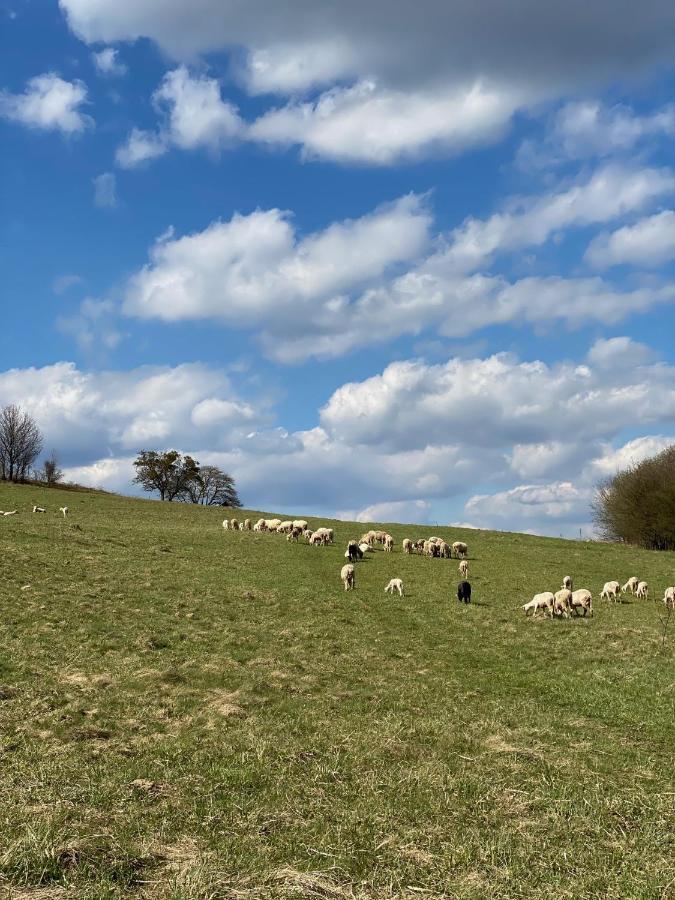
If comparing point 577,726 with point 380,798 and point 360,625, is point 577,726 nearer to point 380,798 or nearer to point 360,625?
point 380,798

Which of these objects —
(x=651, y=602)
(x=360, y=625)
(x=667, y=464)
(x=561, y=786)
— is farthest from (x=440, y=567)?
(x=667, y=464)

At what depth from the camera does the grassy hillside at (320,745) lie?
783 cm

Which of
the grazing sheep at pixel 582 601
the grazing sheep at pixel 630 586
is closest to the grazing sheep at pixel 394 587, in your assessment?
the grazing sheep at pixel 582 601

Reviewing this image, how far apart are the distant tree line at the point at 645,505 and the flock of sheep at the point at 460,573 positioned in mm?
37316

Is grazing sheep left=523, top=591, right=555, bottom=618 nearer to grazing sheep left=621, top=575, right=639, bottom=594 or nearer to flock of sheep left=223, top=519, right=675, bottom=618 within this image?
flock of sheep left=223, top=519, right=675, bottom=618

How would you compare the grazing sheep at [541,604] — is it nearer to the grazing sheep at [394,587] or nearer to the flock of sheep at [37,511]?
the grazing sheep at [394,587]

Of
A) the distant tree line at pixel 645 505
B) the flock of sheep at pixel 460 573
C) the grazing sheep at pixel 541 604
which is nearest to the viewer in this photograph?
the grazing sheep at pixel 541 604

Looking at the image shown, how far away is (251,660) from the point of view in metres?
19.5

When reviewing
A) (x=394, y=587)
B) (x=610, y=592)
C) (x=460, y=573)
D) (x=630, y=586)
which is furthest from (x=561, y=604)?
(x=460, y=573)

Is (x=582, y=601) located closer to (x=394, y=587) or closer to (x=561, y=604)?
(x=561, y=604)

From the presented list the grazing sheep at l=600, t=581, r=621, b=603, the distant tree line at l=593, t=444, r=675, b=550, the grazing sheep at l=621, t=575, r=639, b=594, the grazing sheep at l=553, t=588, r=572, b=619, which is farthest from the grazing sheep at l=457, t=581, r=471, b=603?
the distant tree line at l=593, t=444, r=675, b=550

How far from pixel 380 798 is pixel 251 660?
1001 centimetres

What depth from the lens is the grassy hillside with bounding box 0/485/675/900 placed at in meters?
7.83

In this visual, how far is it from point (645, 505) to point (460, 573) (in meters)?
47.9
